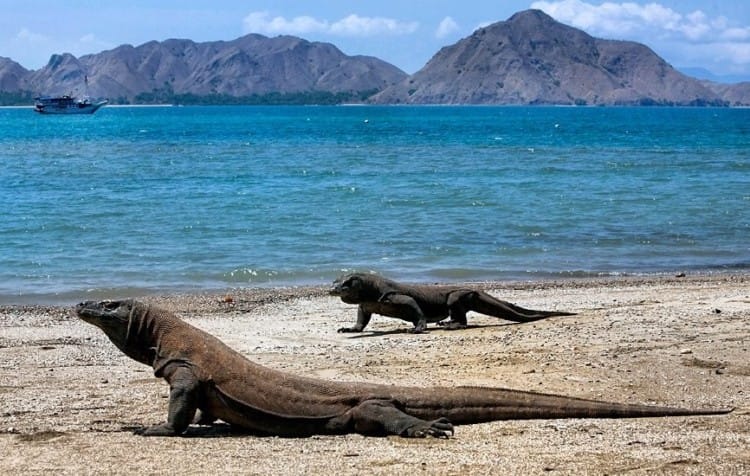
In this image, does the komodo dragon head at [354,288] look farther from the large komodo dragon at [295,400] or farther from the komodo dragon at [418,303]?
the large komodo dragon at [295,400]

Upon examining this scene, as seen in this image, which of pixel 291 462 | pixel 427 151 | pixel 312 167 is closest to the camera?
pixel 291 462

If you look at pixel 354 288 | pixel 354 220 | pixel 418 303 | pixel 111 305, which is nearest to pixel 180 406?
pixel 111 305

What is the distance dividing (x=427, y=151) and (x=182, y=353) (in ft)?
189

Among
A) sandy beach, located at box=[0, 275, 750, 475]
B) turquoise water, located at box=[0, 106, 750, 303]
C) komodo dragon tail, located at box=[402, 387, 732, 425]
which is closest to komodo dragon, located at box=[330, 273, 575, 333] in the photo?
sandy beach, located at box=[0, 275, 750, 475]

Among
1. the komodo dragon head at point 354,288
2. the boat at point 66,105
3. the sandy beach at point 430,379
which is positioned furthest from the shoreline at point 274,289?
the boat at point 66,105

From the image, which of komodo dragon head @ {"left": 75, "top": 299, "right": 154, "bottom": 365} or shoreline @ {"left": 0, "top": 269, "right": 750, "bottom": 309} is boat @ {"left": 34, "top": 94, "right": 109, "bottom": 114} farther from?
komodo dragon head @ {"left": 75, "top": 299, "right": 154, "bottom": 365}

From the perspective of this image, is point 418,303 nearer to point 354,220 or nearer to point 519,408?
point 519,408

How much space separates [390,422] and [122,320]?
6.98 ft

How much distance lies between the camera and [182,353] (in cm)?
834

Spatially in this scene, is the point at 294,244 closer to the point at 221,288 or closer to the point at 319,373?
the point at 221,288

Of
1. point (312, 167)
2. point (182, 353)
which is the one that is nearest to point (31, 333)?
point (182, 353)

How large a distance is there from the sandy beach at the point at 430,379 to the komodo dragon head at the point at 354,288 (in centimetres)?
49

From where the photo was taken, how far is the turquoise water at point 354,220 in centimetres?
2144

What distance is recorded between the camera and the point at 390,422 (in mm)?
7867
